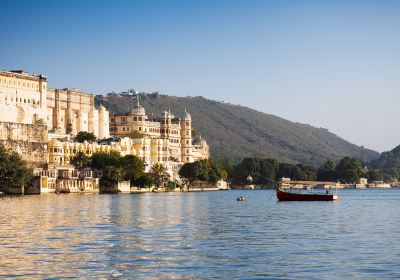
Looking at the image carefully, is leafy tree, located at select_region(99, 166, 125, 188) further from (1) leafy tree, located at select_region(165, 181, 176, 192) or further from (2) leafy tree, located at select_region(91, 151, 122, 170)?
(1) leafy tree, located at select_region(165, 181, 176, 192)

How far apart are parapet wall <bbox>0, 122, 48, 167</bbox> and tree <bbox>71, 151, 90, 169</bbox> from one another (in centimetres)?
646

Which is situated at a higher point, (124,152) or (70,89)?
(70,89)

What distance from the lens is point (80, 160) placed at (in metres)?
149

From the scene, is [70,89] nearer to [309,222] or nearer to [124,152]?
[124,152]

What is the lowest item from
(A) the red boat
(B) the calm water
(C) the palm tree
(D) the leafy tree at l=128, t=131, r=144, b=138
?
(B) the calm water

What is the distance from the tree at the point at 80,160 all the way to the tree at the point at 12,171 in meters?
26.5

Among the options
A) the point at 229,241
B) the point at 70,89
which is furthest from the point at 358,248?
the point at 70,89

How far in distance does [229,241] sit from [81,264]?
10926 millimetres

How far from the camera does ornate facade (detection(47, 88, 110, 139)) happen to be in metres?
171

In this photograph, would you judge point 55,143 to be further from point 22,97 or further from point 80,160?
point 22,97

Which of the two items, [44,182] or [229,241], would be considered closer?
[229,241]

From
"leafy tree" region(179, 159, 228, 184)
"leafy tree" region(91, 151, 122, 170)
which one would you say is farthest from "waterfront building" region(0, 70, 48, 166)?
"leafy tree" region(179, 159, 228, 184)

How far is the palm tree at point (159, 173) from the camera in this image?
162712 millimetres

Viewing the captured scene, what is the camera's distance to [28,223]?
174 feet
